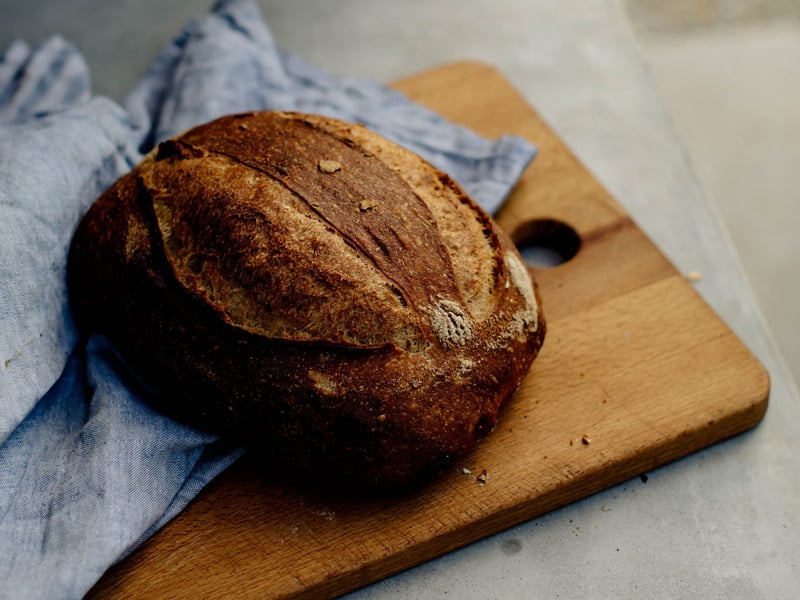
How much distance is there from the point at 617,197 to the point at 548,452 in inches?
31.9

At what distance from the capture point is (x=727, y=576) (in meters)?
1.27

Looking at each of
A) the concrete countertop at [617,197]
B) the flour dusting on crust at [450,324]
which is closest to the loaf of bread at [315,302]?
the flour dusting on crust at [450,324]

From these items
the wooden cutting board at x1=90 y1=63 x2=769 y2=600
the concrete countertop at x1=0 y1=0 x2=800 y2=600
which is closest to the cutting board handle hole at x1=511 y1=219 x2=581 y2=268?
the wooden cutting board at x1=90 y1=63 x2=769 y2=600

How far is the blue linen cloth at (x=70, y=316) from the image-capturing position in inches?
47.9

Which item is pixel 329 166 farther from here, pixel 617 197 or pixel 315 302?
pixel 617 197

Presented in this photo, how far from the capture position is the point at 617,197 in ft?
6.33

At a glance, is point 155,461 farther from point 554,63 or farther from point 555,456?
point 554,63

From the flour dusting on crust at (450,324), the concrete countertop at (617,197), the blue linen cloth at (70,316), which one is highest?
the blue linen cloth at (70,316)

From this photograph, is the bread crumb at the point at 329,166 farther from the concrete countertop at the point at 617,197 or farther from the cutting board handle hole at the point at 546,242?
the concrete countertop at the point at 617,197

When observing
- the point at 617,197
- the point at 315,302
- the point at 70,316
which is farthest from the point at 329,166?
the point at 617,197

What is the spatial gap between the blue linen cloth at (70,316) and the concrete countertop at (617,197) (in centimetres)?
34

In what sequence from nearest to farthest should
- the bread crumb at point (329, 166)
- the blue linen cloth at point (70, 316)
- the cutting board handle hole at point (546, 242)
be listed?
the blue linen cloth at point (70, 316)
the bread crumb at point (329, 166)
the cutting board handle hole at point (546, 242)

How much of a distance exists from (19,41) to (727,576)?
7.15ft

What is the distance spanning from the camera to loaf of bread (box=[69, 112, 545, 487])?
4.03 feet
